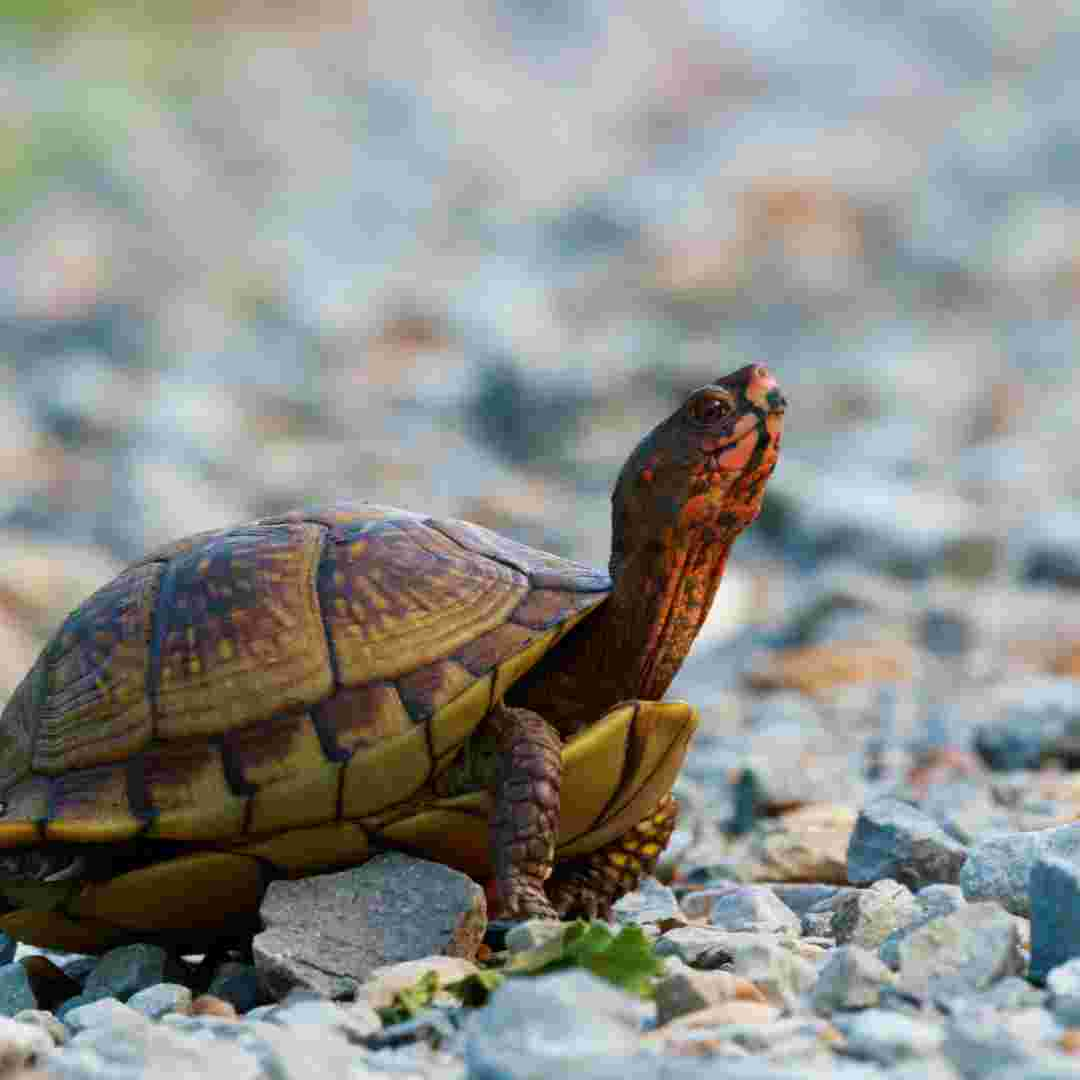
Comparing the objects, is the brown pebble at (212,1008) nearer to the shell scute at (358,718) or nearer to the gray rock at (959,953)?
the shell scute at (358,718)

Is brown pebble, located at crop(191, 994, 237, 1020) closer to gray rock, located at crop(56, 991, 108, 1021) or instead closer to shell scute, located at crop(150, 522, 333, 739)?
gray rock, located at crop(56, 991, 108, 1021)

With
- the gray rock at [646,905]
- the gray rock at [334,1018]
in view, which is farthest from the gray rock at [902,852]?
the gray rock at [334,1018]

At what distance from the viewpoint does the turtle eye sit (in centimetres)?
265

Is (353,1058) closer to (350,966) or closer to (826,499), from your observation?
(350,966)

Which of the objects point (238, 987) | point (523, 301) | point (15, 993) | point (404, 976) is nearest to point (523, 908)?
point (404, 976)

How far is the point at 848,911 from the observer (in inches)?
94.7

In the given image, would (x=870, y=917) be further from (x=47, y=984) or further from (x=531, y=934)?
(x=47, y=984)

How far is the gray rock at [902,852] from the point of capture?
9.20 ft

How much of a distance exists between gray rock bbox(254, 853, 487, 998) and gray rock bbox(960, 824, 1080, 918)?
2.45 feet

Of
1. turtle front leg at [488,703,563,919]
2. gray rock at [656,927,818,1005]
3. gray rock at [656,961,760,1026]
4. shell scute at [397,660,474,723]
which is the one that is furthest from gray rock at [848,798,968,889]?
gray rock at [656,961,760,1026]

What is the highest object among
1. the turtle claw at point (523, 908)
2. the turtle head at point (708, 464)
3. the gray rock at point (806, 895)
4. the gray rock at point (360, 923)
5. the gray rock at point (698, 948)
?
the turtle head at point (708, 464)

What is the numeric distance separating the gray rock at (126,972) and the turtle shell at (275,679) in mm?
217

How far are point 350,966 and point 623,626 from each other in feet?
2.47

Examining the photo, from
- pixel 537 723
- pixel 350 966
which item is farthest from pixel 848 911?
pixel 350 966
